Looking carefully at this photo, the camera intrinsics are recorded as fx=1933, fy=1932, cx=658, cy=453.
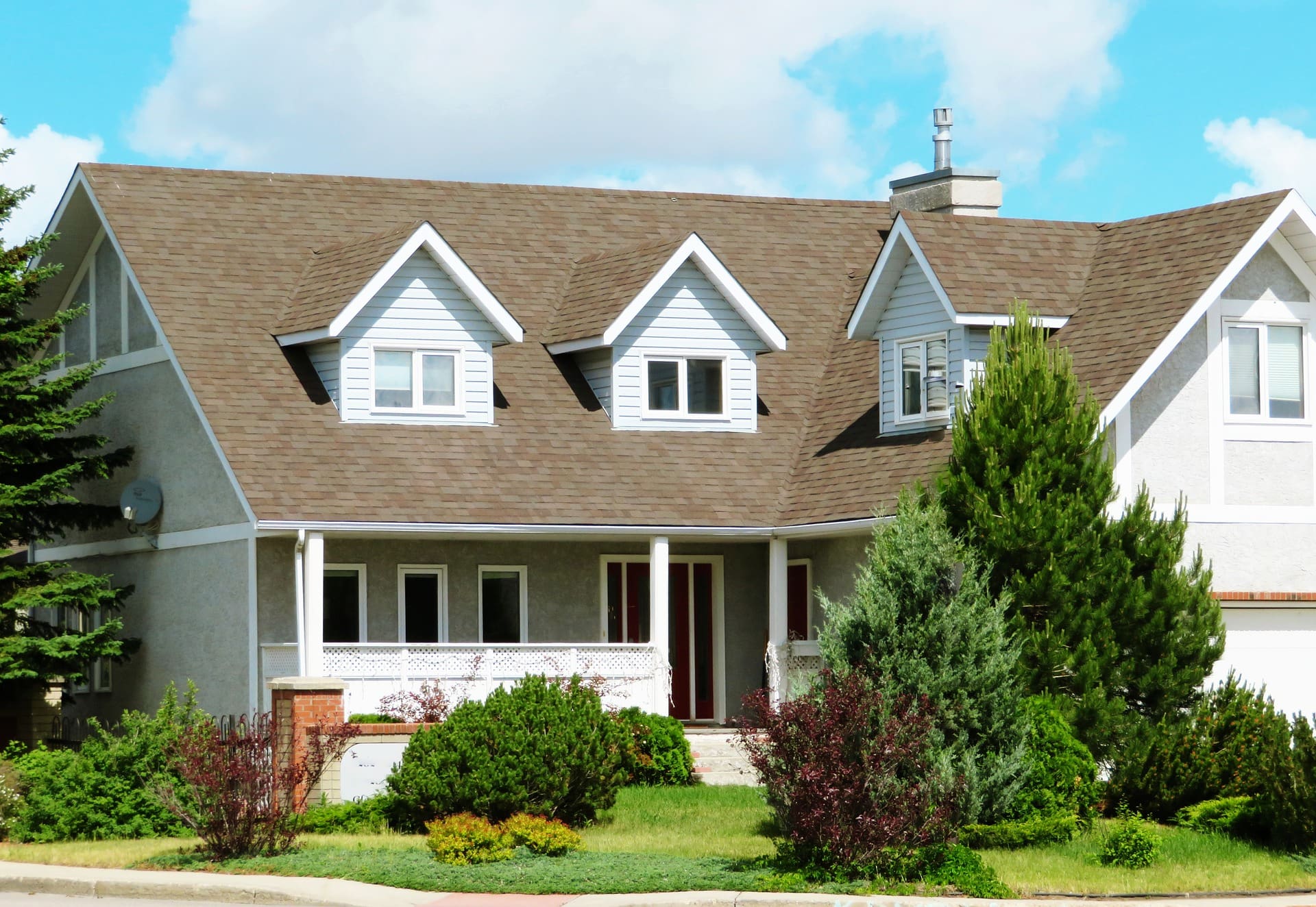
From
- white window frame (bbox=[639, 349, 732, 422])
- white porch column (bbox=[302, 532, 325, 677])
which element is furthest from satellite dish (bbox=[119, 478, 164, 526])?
white window frame (bbox=[639, 349, 732, 422])

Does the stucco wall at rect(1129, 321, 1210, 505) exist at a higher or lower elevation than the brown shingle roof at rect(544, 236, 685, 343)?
lower

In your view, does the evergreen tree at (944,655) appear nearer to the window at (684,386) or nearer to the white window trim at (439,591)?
the white window trim at (439,591)

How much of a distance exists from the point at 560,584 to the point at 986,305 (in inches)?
292

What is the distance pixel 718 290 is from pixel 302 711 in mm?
10290

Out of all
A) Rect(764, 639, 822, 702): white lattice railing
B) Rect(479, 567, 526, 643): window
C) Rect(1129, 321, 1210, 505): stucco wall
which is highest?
Rect(1129, 321, 1210, 505): stucco wall

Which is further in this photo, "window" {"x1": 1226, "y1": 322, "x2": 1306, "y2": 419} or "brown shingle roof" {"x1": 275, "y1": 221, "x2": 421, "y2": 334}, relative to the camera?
"brown shingle roof" {"x1": 275, "y1": 221, "x2": 421, "y2": 334}

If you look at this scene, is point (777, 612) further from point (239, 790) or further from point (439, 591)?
point (239, 790)

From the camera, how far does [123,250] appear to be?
1092 inches

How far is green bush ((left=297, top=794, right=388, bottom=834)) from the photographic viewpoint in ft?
65.5

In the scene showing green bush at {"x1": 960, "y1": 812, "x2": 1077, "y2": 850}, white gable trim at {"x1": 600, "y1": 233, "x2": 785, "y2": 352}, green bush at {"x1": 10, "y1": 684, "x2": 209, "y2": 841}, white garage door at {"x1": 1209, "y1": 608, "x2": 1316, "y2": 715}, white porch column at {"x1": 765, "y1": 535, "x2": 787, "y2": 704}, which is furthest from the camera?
white gable trim at {"x1": 600, "y1": 233, "x2": 785, "y2": 352}

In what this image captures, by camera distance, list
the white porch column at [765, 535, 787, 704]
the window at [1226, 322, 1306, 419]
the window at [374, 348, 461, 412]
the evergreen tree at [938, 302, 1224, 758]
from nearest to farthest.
→ the evergreen tree at [938, 302, 1224, 758]
the window at [1226, 322, 1306, 419]
the white porch column at [765, 535, 787, 704]
the window at [374, 348, 461, 412]

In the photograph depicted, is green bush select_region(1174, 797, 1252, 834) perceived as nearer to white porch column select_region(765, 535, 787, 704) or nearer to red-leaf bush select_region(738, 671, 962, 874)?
red-leaf bush select_region(738, 671, 962, 874)

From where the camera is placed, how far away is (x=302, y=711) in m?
21.3

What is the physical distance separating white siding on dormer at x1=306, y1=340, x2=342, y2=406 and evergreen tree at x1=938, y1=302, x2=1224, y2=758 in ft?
31.1
